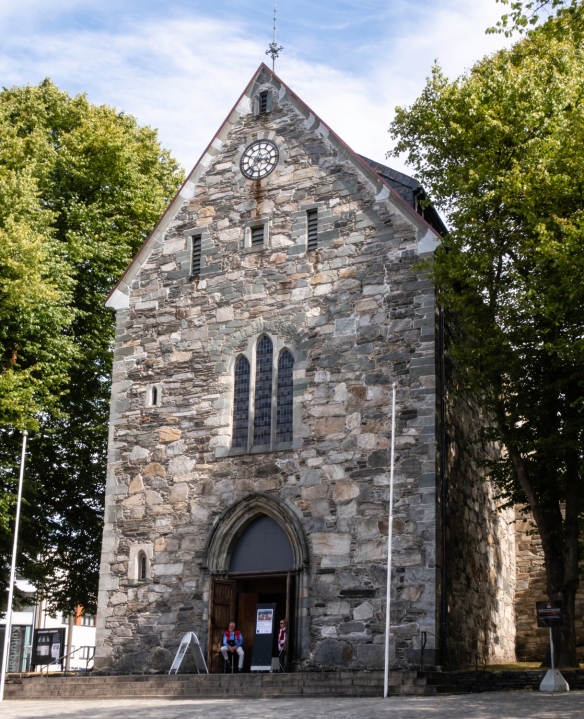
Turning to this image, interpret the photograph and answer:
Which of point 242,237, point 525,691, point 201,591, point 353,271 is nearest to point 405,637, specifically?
point 525,691

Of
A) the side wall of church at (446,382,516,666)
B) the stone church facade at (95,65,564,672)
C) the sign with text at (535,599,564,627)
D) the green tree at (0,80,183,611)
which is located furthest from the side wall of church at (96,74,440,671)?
the green tree at (0,80,183,611)

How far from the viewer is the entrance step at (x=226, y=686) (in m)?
17.8

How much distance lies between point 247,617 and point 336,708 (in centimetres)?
878

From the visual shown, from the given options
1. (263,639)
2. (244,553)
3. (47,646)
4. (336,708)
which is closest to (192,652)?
(263,639)

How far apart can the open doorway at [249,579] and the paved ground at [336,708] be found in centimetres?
430

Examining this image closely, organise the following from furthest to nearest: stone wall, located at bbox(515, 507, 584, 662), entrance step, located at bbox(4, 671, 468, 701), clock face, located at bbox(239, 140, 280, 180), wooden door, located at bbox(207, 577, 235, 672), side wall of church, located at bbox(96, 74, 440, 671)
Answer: stone wall, located at bbox(515, 507, 584, 662)
clock face, located at bbox(239, 140, 280, 180)
wooden door, located at bbox(207, 577, 235, 672)
side wall of church, located at bbox(96, 74, 440, 671)
entrance step, located at bbox(4, 671, 468, 701)

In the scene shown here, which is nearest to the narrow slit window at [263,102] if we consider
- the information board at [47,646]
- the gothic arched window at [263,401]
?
the gothic arched window at [263,401]

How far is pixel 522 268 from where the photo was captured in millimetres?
21312

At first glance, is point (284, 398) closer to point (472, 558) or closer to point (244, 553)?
point (244, 553)

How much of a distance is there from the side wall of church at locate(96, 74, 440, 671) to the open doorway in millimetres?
361

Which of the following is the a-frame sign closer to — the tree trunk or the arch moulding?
the arch moulding

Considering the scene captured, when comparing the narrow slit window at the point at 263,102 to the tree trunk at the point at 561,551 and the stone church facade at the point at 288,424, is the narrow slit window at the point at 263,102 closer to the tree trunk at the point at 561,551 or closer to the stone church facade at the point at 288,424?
the stone church facade at the point at 288,424

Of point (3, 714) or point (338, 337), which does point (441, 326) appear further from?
point (3, 714)

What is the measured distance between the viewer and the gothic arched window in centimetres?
2308
